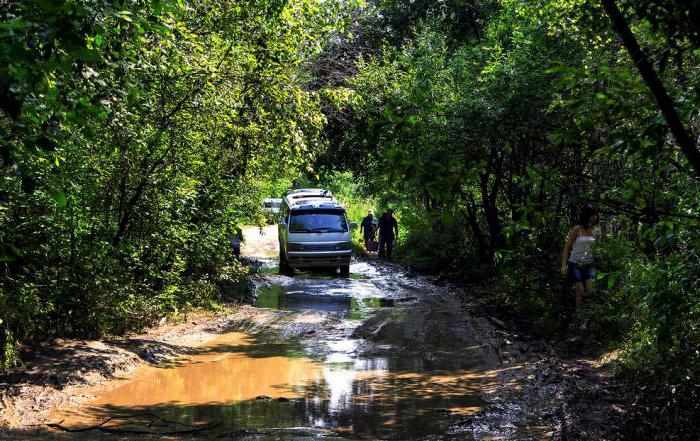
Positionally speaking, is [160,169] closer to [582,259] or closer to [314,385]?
[314,385]

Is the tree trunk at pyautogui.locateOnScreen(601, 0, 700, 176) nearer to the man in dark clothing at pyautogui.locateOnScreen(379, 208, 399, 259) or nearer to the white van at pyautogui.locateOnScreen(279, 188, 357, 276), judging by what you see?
the white van at pyautogui.locateOnScreen(279, 188, 357, 276)

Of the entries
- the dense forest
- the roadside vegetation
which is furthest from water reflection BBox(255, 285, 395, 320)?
the roadside vegetation

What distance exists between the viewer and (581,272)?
1054 centimetres

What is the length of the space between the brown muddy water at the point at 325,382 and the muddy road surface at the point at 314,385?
0.02 metres

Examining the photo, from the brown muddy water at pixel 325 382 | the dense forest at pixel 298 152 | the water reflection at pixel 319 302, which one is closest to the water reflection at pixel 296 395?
the brown muddy water at pixel 325 382

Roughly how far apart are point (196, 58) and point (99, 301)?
3.68m

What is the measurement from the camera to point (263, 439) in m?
6.54

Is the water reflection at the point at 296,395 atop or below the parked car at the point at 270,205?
below

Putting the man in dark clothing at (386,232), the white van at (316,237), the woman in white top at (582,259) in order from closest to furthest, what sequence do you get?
the woman in white top at (582,259), the white van at (316,237), the man in dark clothing at (386,232)

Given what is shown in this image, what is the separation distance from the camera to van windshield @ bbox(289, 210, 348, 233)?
69.9ft

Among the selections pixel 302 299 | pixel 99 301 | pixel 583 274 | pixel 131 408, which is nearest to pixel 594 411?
pixel 583 274

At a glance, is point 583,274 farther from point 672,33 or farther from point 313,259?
point 313,259

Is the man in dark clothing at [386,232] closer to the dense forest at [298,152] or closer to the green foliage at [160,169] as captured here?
the dense forest at [298,152]

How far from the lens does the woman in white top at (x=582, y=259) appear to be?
1049 centimetres
